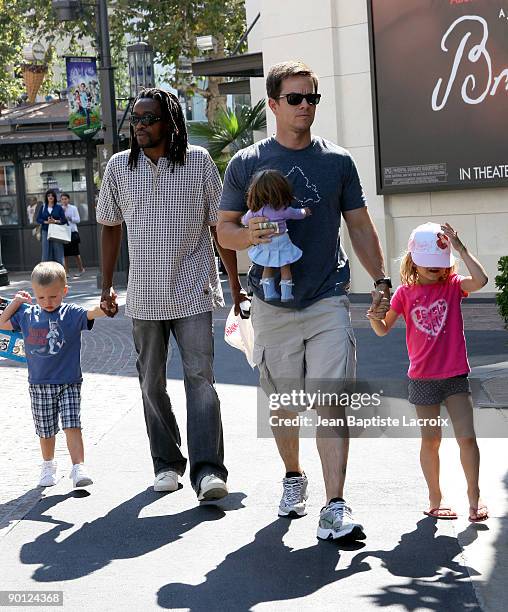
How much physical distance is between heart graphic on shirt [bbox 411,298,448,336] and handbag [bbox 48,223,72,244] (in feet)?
63.3

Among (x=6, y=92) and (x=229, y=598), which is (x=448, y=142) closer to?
(x=229, y=598)

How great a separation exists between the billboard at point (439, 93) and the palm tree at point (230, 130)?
6.30 m

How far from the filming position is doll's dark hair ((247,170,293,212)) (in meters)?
5.37

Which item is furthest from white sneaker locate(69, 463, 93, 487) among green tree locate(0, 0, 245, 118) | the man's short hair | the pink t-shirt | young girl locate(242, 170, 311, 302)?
green tree locate(0, 0, 245, 118)

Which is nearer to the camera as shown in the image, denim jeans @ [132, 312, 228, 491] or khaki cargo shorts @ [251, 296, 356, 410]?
khaki cargo shorts @ [251, 296, 356, 410]

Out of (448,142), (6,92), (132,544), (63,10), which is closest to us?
(132,544)

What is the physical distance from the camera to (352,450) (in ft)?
24.6

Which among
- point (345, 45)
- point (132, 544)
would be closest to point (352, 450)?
point (132, 544)

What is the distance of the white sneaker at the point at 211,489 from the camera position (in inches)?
244

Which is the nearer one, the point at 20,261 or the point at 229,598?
the point at 229,598

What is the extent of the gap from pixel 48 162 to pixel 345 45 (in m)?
14.7

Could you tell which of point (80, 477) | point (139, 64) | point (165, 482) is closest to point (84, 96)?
point (139, 64)

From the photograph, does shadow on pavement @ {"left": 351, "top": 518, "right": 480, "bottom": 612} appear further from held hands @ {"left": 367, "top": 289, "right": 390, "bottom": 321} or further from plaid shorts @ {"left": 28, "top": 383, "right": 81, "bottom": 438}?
plaid shorts @ {"left": 28, "top": 383, "right": 81, "bottom": 438}

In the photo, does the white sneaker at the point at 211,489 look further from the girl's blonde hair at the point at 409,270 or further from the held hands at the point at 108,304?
the girl's blonde hair at the point at 409,270
